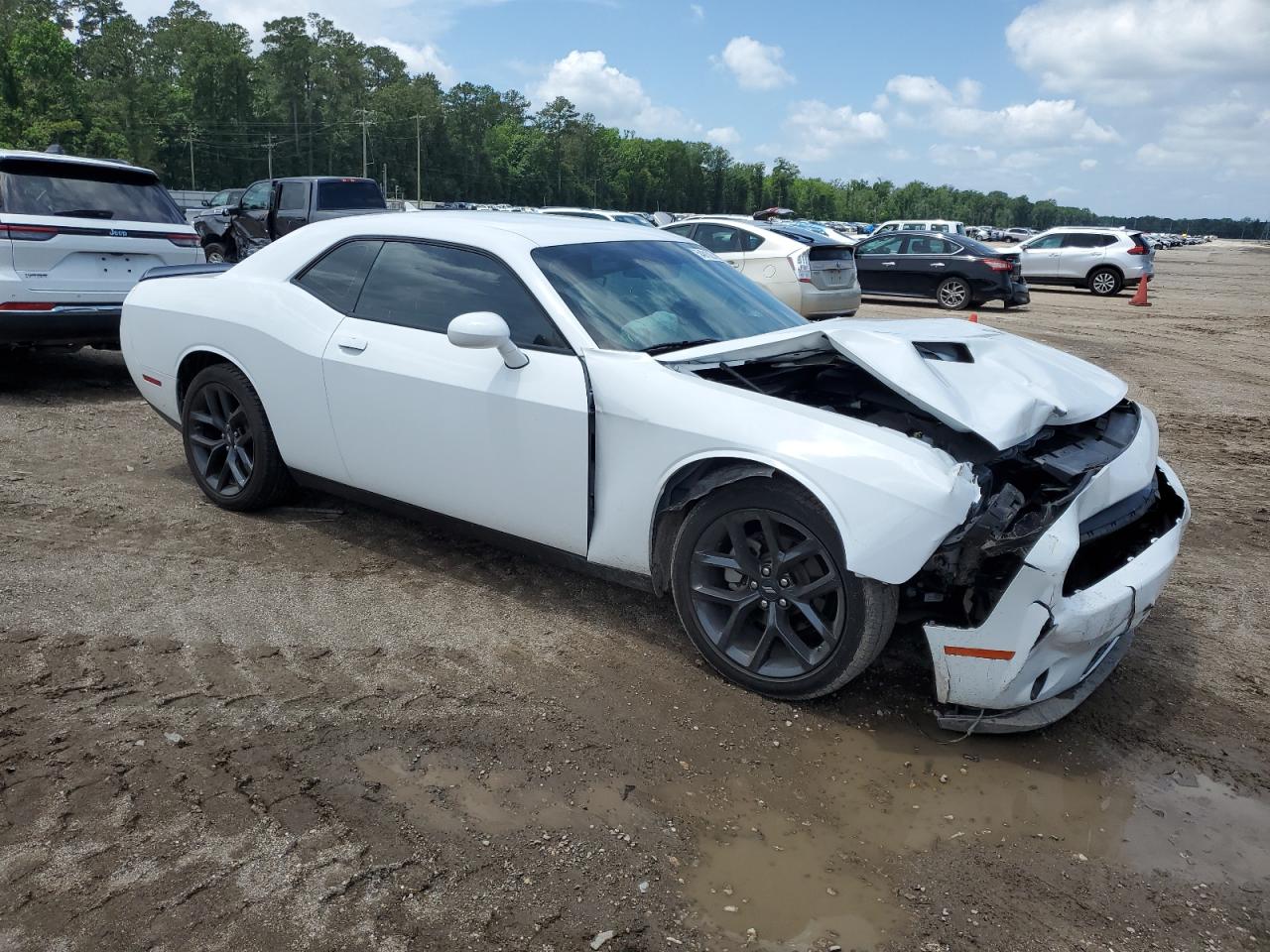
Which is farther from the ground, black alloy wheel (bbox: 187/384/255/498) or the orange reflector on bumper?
black alloy wheel (bbox: 187/384/255/498)

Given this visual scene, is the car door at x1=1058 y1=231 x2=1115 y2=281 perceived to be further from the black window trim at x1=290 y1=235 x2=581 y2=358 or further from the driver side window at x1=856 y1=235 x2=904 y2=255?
the black window trim at x1=290 y1=235 x2=581 y2=358

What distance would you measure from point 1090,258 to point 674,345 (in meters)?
22.8

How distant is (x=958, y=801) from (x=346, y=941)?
1799 millimetres

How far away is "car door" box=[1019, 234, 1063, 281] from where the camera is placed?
77.8ft

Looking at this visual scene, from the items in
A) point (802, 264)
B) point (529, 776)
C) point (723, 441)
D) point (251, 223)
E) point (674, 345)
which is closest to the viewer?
point (529, 776)

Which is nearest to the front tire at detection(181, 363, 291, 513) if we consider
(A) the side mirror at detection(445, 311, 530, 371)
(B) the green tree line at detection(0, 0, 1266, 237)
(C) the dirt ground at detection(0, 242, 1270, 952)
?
(C) the dirt ground at detection(0, 242, 1270, 952)

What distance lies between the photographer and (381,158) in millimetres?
117062

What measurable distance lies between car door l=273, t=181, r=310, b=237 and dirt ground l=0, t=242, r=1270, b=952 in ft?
39.1

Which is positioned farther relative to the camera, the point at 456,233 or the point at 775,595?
the point at 456,233

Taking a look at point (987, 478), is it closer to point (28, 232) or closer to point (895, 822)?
point (895, 822)

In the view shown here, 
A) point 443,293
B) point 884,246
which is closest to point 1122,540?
point 443,293

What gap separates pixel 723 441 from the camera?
3256 mm

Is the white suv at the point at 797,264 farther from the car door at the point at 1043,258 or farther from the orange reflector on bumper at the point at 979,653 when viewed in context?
the car door at the point at 1043,258

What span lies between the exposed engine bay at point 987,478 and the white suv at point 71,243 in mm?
5996
